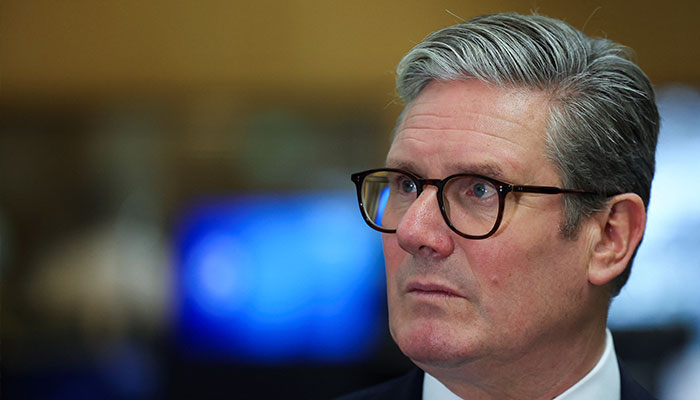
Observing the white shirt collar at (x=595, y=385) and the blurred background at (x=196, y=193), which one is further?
the blurred background at (x=196, y=193)

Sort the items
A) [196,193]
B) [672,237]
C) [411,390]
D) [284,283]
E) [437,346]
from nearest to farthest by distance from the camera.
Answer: [437,346], [411,390], [672,237], [284,283], [196,193]

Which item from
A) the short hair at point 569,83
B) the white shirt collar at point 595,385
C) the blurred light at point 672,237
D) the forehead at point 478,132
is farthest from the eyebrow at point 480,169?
the blurred light at point 672,237

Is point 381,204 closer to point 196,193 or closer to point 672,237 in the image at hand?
point 672,237

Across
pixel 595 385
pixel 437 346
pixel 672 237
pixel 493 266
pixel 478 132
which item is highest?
pixel 478 132

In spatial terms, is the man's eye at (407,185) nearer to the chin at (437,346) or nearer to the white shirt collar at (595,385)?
the chin at (437,346)

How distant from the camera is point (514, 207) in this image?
138 cm

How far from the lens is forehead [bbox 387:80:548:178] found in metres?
1.38

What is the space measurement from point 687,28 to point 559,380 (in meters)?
3.38

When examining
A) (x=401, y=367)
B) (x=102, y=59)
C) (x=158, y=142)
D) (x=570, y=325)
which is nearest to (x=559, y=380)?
(x=570, y=325)

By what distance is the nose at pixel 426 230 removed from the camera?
1.36 meters

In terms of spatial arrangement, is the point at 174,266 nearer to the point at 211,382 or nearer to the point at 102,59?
the point at 211,382

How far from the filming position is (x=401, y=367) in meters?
4.36

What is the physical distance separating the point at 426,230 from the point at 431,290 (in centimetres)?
11

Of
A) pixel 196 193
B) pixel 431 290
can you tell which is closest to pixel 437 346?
pixel 431 290
